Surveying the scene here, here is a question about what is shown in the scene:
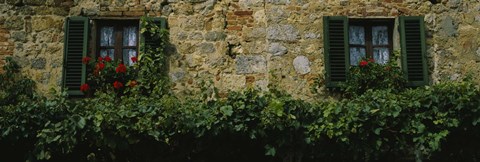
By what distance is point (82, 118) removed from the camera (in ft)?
23.5

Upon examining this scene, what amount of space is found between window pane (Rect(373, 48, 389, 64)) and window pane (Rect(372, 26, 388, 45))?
0.31 ft

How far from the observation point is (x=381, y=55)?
8805 millimetres

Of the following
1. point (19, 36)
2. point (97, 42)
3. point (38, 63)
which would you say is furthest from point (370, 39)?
point (19, 36)

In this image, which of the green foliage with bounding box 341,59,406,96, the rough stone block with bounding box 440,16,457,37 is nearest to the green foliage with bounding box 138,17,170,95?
the green foliage with bounding box 341,59,406,96

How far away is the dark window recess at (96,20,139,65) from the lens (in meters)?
8.73

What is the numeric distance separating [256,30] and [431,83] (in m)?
2.35

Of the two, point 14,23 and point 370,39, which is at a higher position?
point 14,23

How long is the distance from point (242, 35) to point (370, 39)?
1.69 m

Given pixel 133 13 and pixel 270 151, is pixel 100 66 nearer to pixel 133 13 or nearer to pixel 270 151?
pixel 133 13

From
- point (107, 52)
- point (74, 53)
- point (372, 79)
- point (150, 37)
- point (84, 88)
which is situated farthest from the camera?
point (107, 52)

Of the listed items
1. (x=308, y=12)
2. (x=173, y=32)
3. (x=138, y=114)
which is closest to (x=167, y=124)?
(x=138, y=114)

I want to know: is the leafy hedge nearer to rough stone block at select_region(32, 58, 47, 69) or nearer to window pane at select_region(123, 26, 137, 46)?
rough stone block at select_region(32, 58, 47, 69)

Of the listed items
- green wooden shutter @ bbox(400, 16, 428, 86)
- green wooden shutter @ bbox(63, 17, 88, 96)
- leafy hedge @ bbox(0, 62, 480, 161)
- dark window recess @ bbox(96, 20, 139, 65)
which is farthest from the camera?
dark window recess @ bbox(96, 20, 139, 65)

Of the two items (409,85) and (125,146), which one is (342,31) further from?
(125,146)
